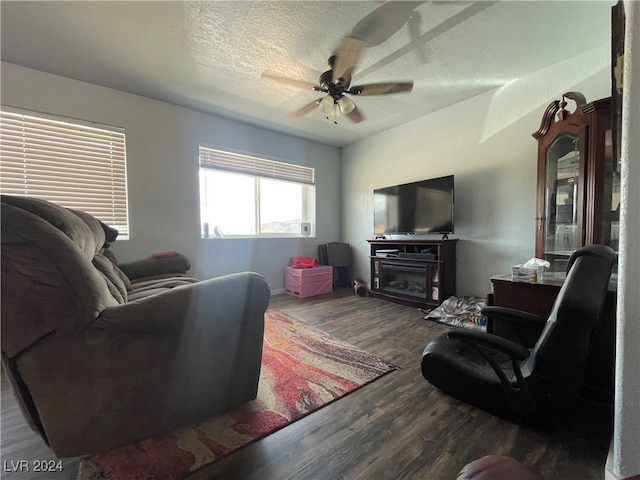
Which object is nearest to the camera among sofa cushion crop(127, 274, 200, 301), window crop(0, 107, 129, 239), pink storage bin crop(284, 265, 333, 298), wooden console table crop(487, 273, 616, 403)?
wooden console table crop(487, 273, 616, 403)

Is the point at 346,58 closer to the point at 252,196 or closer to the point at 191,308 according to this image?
the point at 191,308

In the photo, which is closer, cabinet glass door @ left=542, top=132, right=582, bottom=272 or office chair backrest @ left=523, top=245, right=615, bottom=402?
office chair backrest @ left=523, top=245, right=615, bottom=402

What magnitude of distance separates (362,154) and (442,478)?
13.6 ft

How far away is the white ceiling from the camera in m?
1.72

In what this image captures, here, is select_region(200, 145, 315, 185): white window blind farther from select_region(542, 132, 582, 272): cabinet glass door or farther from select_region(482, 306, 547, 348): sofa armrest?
select_region(482, 306, 547, 348): sofa armrest

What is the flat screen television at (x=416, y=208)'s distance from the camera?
3033mm

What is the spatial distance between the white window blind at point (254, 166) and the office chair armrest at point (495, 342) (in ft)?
11.0

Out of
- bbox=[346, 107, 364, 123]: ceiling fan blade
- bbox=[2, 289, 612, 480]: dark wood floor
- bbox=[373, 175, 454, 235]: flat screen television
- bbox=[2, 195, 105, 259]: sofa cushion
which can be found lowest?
bbox=[2, 289, 612, 480]: dark wood floor

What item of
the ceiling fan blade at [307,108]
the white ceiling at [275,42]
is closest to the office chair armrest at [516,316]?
the white ceiling at [275,42]

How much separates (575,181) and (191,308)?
9.48ft

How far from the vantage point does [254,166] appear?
376 cm

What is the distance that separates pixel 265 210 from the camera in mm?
3969

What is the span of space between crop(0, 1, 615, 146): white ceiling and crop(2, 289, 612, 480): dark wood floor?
2438 millimetres

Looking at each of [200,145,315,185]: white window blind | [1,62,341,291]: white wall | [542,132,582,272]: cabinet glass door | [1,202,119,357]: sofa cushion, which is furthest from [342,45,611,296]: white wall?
[1,202,119,357]: sofa cushion
